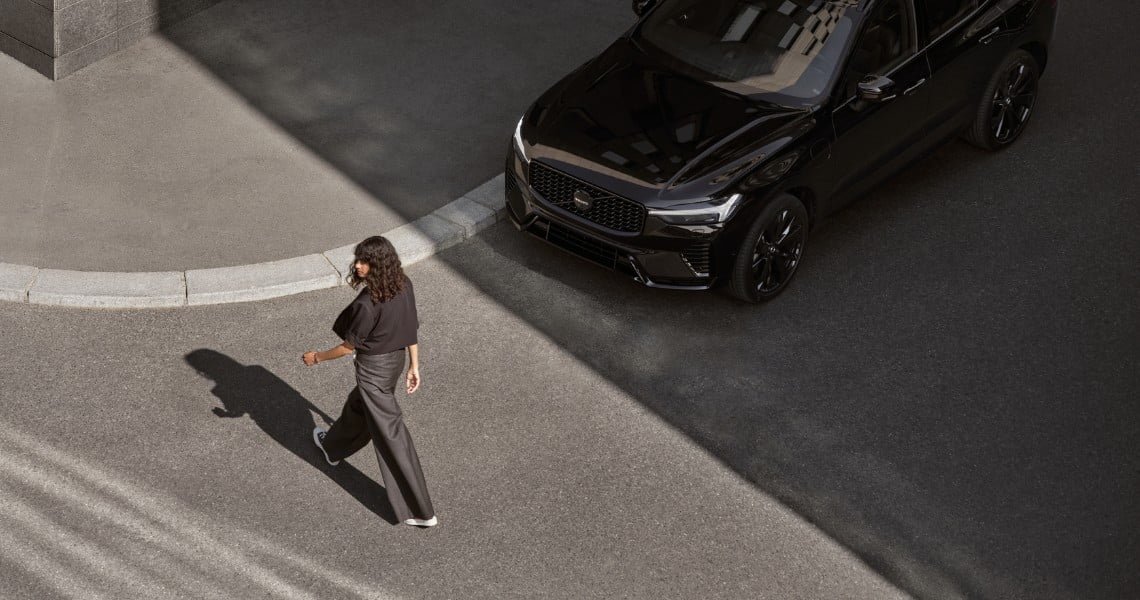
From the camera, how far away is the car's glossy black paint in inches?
325

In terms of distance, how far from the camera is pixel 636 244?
8289 mm

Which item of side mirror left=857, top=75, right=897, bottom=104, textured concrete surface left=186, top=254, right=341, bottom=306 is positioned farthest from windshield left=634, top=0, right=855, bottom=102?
textured concrete surface left=186, top=254, right=341, bottom=306

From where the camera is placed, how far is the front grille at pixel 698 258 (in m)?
8.21

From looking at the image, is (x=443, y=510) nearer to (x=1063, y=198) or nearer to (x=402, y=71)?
(x=402, y=71)

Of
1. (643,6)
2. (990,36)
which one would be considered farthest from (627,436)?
(990,36)

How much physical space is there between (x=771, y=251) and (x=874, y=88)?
130cm

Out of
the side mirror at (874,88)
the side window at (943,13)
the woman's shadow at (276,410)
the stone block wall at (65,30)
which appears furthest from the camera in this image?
Answer: the stone block wall at (65,30)

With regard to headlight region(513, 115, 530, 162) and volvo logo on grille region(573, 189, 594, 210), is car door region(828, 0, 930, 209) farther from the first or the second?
headlight region(513, 115, 530, 162)

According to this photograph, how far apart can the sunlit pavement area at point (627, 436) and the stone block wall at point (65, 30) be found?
10.4ft

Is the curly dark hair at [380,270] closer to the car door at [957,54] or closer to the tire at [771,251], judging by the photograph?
the tire at [771,251]

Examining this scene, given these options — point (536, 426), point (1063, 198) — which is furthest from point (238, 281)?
point (1063, 198)

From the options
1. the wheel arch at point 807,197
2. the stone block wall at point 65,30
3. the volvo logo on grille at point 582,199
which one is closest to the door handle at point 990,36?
the wheel arch at point 807,197

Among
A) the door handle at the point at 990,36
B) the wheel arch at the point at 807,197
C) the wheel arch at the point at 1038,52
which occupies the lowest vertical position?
the wheel arch at the point at 807,197

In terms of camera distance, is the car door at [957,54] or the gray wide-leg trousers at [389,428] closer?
the gray wide-leg trousers at [389,428]
